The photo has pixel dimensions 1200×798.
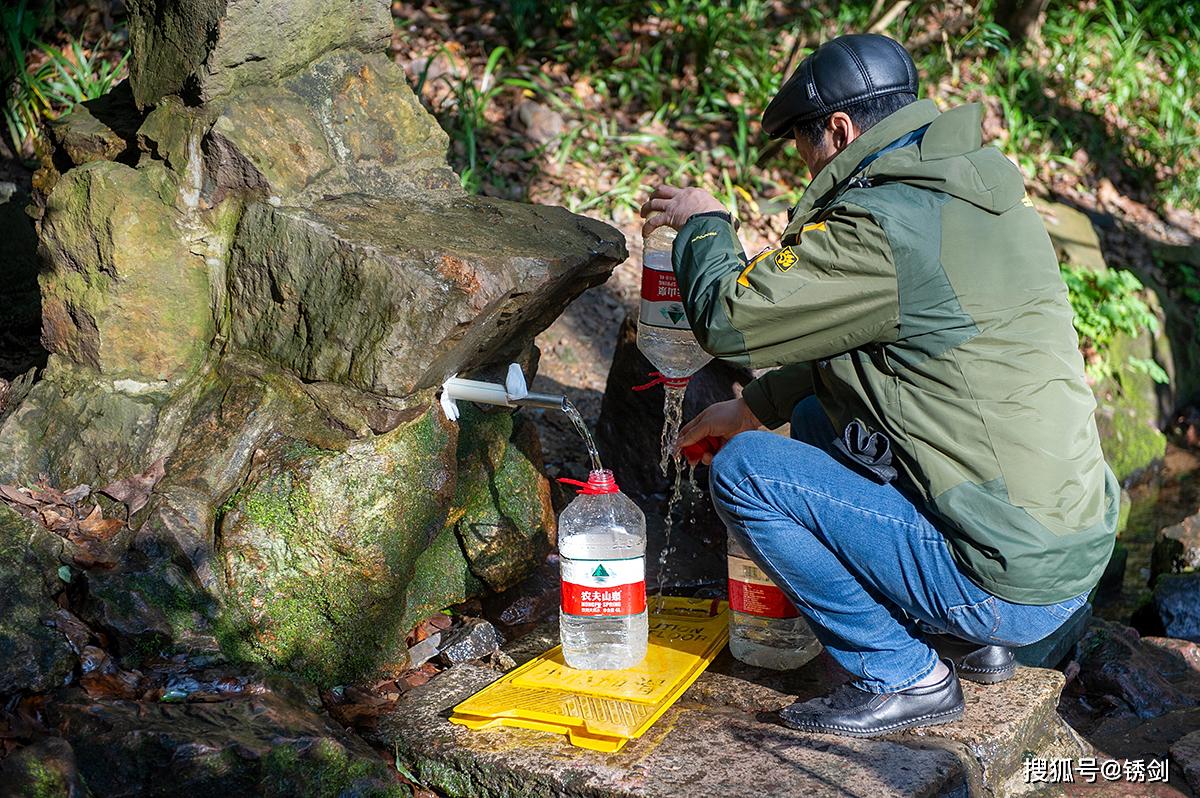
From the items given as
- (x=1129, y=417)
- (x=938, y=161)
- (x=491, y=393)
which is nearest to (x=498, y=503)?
(x=491, y=393)

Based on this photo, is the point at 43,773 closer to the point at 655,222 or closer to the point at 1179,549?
the point at 655,222

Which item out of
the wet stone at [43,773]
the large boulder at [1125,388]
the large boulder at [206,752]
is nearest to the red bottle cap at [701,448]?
the large boulder at [206,752]

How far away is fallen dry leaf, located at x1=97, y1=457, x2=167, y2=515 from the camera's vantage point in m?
3.27

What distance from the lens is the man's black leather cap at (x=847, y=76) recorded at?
115 inches

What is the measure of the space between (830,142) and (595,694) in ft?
5.01

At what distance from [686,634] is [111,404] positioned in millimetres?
1770

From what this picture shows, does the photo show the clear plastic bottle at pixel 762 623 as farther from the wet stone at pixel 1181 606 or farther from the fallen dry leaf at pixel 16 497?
the wet stone at pixel 1181 606

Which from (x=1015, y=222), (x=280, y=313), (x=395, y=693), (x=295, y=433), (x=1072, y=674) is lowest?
(x=1072, y=674)

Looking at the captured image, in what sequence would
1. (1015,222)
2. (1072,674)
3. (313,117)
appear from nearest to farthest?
(1015,222), (313,117), (1072,674)

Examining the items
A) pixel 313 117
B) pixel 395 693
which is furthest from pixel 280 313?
pixel 395 693

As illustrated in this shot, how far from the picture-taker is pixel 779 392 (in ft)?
11.5

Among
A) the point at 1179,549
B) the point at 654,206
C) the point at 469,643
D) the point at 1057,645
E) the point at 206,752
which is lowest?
the point at 1179,549

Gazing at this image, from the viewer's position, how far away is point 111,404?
134 inches

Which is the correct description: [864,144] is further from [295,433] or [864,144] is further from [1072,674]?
[1072,674]
